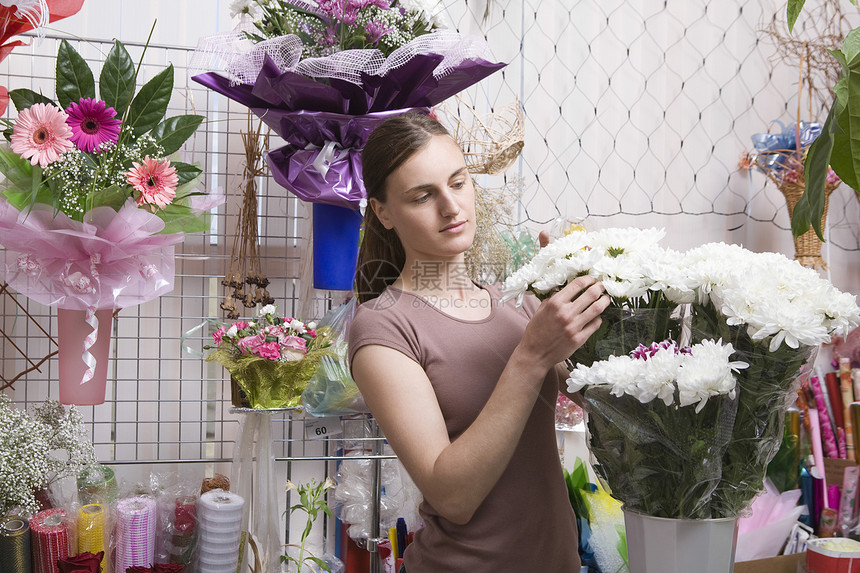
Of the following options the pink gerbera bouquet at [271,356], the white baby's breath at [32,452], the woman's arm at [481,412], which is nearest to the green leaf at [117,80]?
the pink gerbera bouquet at [271,356]

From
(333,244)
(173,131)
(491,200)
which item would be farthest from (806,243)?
(173,131)

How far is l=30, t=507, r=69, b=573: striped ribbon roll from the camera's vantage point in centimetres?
137

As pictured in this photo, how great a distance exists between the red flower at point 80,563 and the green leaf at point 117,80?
2.67ft

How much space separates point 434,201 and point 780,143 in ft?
4.66

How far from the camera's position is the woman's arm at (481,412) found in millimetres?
785

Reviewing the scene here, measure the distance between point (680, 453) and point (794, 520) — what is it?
0.96 m

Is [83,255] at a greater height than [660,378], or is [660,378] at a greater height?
[83,255]

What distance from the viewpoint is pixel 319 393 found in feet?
5.14

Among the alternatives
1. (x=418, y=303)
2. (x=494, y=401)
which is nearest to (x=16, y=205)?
(x=418, y=303)

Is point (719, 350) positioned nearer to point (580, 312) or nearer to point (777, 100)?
point (580, 312)

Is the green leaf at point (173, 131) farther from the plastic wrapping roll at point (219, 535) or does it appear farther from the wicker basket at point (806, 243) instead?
the wicker basket at point (806, 243)

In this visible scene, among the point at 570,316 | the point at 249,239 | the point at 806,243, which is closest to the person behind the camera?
the point at 570,316

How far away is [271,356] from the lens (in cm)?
143

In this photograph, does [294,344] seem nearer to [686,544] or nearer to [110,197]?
[110,197]
